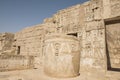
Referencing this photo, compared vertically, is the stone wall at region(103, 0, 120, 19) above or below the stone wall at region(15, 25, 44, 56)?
above

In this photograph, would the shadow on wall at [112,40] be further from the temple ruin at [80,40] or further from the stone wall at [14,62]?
the stone wall at [14,62]

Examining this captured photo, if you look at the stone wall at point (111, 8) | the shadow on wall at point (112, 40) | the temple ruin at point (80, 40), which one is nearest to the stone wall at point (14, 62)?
the temple ruin at point (80, 40)

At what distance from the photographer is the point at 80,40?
695 centimetres

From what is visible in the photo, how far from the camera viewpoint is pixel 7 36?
12.9m

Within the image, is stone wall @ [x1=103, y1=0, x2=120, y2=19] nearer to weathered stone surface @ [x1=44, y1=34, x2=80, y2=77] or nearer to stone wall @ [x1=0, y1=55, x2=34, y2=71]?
weathered stone surface @ [x1=44, y1=34, x2=80, y2=77]

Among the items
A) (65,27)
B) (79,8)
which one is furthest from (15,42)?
(79,8)

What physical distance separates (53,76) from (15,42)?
32.0 feet

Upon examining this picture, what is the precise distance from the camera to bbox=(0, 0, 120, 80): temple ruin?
4.70 m

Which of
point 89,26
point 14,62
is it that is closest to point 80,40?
point 89,26

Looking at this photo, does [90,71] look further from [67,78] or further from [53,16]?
[53,16]

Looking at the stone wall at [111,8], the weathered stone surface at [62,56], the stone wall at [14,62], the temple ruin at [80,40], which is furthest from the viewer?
the stone wall at [14,62]

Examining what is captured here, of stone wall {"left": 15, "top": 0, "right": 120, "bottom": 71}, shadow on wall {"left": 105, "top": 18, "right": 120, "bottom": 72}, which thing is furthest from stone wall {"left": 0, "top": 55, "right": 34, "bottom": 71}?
shadow on wall {"left": 105, "top": 18, "right": 120, "bottom": 72}

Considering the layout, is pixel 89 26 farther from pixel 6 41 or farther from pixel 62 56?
pixel 6 41

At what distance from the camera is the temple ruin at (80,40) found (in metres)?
4.70
